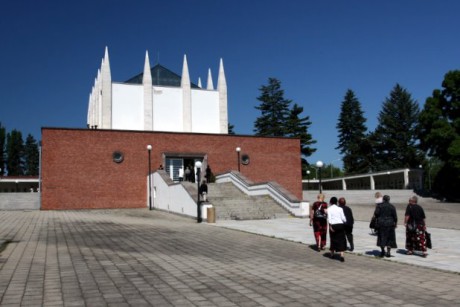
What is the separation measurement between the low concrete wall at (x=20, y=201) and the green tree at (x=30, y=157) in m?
80.9

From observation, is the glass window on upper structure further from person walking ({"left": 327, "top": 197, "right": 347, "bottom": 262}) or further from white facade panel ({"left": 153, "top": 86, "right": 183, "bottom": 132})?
person walking ({"left": 327, "top": 197, "right": 347, "bottom": 262})

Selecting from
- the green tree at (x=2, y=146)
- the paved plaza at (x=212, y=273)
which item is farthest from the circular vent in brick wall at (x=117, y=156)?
the green tree at (x=2, y=146)

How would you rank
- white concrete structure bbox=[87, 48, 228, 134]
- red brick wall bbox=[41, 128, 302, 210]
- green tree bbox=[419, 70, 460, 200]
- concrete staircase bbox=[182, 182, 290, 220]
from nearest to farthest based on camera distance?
concrete staircase bbox=[182, 182, 290, 220] → red brick wall bbox=[41, 128, 302, 210] → green tree bbox=[419, 70, 460, 200] → white concrete structure bbox=[87, 48, 228, 134]

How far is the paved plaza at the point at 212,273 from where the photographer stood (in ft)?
21.2

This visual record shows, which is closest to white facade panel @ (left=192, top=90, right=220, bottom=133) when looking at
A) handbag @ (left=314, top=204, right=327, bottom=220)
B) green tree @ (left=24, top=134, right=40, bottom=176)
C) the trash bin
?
the trash bin

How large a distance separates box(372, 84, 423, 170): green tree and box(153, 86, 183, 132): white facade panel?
135 ft

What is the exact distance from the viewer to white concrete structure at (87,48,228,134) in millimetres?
40500

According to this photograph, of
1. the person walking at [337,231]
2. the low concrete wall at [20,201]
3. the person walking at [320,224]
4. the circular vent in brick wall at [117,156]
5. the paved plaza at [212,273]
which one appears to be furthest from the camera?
the circular vent in brick wall at [117,156]

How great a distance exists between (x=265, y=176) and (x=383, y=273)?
26.7 meters

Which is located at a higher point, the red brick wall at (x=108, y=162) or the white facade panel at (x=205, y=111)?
the white facade panel at (x=205, y=111)

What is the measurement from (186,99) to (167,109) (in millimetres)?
Answer: 2051

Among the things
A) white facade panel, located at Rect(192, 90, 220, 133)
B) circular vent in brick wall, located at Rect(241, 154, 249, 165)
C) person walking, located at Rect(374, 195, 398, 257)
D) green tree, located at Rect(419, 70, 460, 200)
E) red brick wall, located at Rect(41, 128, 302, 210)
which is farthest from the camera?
white facade panel, located at Rect(192, 90, 220, 133)

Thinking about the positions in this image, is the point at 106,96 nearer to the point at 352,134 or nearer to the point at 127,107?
the point at 127,107

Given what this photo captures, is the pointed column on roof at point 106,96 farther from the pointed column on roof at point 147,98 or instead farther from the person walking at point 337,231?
the person walking at point 337,231
